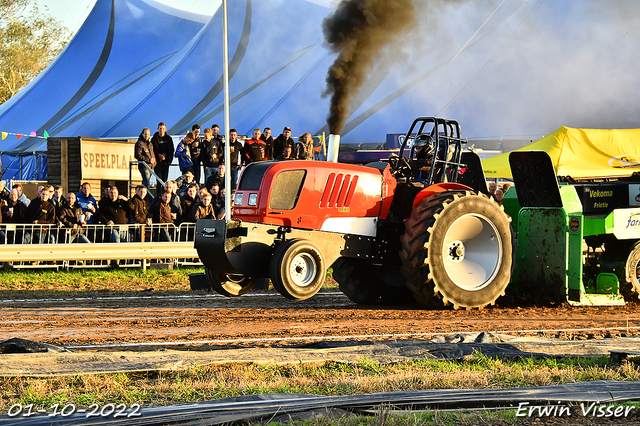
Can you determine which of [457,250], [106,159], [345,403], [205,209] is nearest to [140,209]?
[205,209]

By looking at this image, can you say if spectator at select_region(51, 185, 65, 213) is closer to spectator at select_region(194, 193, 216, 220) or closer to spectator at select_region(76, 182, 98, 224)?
spectator at select_region(76, 182, 98, 224)

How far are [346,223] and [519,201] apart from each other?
2666mm

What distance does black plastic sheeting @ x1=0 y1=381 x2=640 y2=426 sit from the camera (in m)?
3.84

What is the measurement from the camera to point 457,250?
9.63 meters

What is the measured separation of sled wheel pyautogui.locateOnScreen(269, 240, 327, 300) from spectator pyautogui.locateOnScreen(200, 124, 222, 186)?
25.8 feet

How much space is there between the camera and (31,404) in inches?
169

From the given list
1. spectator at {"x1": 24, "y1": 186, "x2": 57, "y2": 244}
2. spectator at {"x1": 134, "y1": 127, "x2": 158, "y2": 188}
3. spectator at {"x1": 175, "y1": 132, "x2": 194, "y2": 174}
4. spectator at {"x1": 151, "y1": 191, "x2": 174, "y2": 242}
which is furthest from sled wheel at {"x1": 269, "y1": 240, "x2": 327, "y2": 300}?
spectator at {"x1": 134, "y1": 127, "x2": 158, "y2": 188}

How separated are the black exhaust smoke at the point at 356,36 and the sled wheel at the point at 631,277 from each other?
4.60 m

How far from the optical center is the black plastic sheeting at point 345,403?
3.84 metres

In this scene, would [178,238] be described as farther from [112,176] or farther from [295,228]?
[295,228]

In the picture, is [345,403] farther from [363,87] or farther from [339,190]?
[363,87]

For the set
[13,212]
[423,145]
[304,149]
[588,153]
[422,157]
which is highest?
[588,153]

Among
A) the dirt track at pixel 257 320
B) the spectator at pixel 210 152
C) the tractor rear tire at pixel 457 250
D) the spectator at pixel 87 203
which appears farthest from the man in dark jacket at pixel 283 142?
the tractor rear tire at pixel 457 250

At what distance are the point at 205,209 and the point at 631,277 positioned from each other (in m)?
7.91
